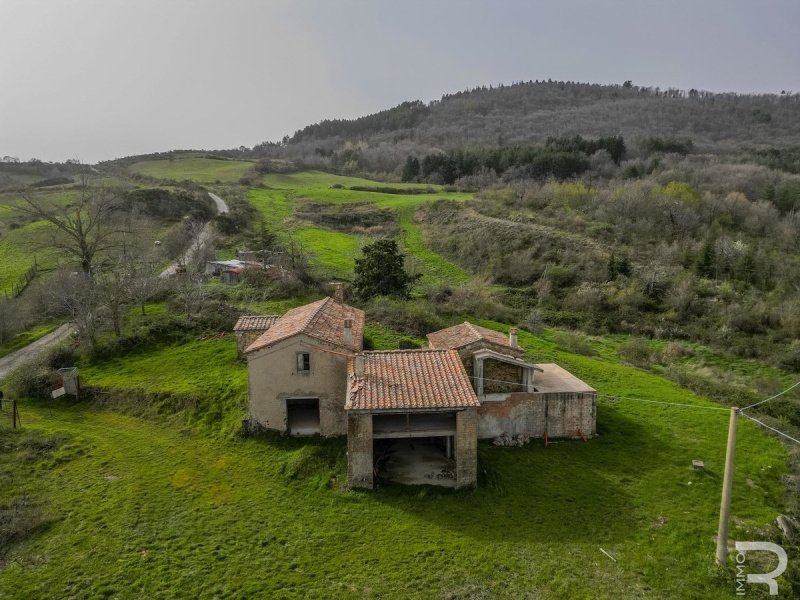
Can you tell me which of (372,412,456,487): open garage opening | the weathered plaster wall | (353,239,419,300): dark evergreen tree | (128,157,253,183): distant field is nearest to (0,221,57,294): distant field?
(353,239,419,300): dark evergreen tree

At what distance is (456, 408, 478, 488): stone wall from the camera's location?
57.3 feet

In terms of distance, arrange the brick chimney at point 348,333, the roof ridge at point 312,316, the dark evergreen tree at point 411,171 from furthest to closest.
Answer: the dark evergreen tree at point 411,171 < the brick chimney at point 348,333 < the roof ridge at point 312,316

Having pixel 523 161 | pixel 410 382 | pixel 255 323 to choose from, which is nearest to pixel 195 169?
pixel 523 161

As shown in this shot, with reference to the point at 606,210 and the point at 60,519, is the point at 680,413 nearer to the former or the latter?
the point at 60,519

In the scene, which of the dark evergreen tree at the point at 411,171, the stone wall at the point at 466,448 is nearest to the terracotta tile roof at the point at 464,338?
the stone wall at the point at 466,448

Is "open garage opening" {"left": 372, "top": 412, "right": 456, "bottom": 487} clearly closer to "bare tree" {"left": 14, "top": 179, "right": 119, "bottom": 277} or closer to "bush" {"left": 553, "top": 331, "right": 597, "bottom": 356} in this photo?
"bush" {"left": 553, "top": 331, "right": 597, "bottom": 356}

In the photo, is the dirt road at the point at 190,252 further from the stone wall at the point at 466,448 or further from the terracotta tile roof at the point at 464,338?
the stone wall at the point at 466,448

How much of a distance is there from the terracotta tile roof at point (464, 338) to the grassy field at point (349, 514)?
3900 millimetres

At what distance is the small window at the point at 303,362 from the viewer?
2016 centimetres

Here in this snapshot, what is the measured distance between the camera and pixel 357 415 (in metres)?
17.4

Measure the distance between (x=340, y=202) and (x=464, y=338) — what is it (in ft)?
182

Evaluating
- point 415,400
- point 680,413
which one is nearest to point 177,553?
point 415,400

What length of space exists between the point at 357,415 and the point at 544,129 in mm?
121206

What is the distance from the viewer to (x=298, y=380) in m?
20.3
